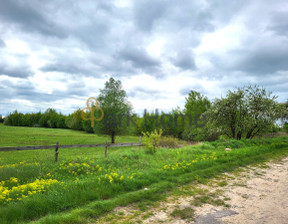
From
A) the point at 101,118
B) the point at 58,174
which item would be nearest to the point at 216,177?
the point at 58,174

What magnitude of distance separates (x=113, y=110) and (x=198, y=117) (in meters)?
11.9

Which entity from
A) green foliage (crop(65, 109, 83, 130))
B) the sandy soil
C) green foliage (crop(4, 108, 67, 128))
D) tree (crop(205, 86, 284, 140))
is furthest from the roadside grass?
green foliage (crop(4, 108, 67, 128))

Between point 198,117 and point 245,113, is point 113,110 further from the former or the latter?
point 245,113

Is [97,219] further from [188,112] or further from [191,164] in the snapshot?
[188,112]

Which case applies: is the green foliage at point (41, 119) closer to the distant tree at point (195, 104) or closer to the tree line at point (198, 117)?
the tree line at point (198, 117)

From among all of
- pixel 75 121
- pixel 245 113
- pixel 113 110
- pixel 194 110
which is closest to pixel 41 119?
pixel 75 121

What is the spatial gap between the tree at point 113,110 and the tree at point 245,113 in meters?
11.9

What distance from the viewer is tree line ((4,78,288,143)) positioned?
19172 mm

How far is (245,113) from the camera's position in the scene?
19.3m

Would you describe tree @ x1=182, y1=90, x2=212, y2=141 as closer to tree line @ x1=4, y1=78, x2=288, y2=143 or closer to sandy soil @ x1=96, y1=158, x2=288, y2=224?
tree line @ x1=4, y1=78, x2=288, y2=143

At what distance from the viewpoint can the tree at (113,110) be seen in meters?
26.4

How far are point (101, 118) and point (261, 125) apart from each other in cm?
1842

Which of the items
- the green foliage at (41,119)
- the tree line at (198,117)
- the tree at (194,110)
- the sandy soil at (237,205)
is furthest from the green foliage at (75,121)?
the sandy soil at (237,205)

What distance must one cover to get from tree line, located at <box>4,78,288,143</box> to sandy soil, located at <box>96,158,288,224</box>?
9.07 metres
